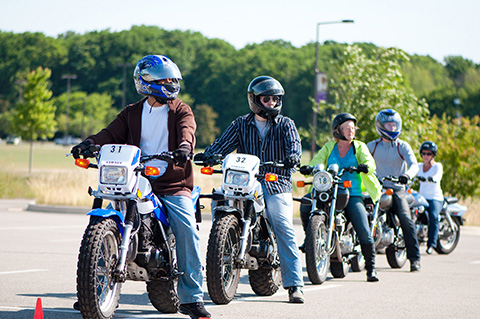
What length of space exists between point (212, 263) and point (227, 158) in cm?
96

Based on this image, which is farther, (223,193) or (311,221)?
(311,221)

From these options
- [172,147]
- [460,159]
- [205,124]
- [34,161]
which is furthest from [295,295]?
[205,124]

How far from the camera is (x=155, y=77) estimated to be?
654 cm

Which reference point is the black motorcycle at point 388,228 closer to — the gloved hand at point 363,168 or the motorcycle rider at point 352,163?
the motorcycle rider at point 352,163

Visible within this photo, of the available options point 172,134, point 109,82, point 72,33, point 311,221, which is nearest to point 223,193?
point 172,134

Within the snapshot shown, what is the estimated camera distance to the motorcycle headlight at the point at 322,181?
9.64 meters

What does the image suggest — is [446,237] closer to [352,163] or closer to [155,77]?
[352,163]

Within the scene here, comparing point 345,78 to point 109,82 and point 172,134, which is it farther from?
point 109,82

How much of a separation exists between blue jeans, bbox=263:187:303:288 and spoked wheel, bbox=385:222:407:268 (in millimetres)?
4106

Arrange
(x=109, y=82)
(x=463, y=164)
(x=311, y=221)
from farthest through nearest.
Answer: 1. (x=109, y=82)
2. (x=463, y=164)
3. (x=311, y=221)

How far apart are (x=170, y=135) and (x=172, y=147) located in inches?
3.8

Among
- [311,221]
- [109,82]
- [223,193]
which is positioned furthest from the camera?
[109,82]

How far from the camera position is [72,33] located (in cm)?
15300

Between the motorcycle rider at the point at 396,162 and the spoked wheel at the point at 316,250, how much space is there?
90.8 inches
